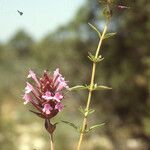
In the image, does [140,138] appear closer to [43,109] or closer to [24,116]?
[24,116]

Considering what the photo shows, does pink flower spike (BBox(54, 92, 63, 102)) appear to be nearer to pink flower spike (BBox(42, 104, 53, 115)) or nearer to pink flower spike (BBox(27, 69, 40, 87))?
pink flower spike (BBox(42, 104, 53, 115))

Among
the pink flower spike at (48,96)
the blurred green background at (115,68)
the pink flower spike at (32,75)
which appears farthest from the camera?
the blurred green background at (115,68)

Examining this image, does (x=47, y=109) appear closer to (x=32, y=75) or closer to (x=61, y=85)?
(x=61, y=85)

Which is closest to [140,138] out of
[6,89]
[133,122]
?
[133,122]

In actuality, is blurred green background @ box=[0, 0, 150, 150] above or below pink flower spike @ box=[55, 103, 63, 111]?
above

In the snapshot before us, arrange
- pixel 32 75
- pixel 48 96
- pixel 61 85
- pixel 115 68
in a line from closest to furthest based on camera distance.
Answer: pixel 48 96
pixel 61 85
pixel 32 75
pixel 115 68

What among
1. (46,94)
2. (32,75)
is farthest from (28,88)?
(46,94)

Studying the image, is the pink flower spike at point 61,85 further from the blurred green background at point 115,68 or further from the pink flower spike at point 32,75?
the blurred green background at point 115,68

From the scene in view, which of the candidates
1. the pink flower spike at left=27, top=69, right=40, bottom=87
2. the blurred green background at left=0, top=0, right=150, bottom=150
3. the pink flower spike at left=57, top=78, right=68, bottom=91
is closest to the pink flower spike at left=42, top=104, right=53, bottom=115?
the pink flower spike at left=57, top=78, right=68, bottom=91

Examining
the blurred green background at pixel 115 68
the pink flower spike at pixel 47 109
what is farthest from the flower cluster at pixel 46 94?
the blurred green background at pixel 115 68
